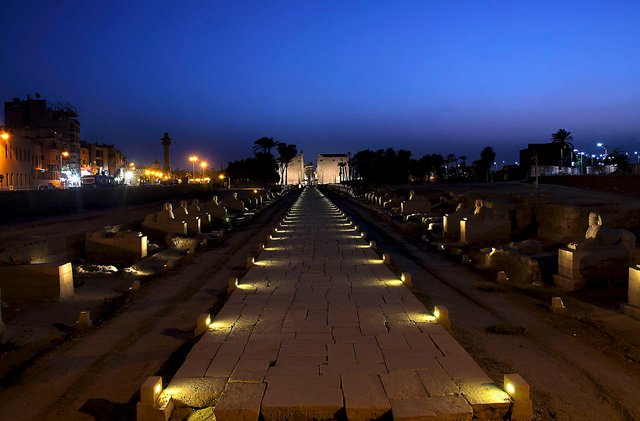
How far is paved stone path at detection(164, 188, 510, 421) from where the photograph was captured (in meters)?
5.16

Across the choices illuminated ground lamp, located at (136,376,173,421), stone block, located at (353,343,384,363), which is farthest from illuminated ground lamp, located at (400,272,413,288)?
illuminated ground lamp, located at (136,376,173,421)

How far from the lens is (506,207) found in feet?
82.2

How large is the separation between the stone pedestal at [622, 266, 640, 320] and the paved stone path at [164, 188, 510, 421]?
3.55 meters

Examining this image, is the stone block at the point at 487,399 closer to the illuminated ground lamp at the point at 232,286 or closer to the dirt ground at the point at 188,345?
the dirt ground at the point at 188,345

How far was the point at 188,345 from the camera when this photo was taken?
7758mm

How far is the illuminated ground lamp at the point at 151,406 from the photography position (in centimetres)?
518

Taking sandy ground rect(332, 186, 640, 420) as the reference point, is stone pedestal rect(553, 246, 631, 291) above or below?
above

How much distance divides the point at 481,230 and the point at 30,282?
15.1 m

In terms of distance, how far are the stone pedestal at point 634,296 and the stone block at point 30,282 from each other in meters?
10.7

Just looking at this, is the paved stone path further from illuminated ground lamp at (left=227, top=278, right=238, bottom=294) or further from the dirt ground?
the dirt ground

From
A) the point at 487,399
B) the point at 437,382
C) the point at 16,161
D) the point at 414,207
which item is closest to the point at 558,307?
the point at 437,382

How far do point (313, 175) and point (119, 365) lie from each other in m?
180

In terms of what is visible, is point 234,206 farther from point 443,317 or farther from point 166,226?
point 443,317

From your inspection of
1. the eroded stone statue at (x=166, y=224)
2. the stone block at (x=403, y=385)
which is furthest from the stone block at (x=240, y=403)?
the eroded stone statue at (x=166, y=224)
